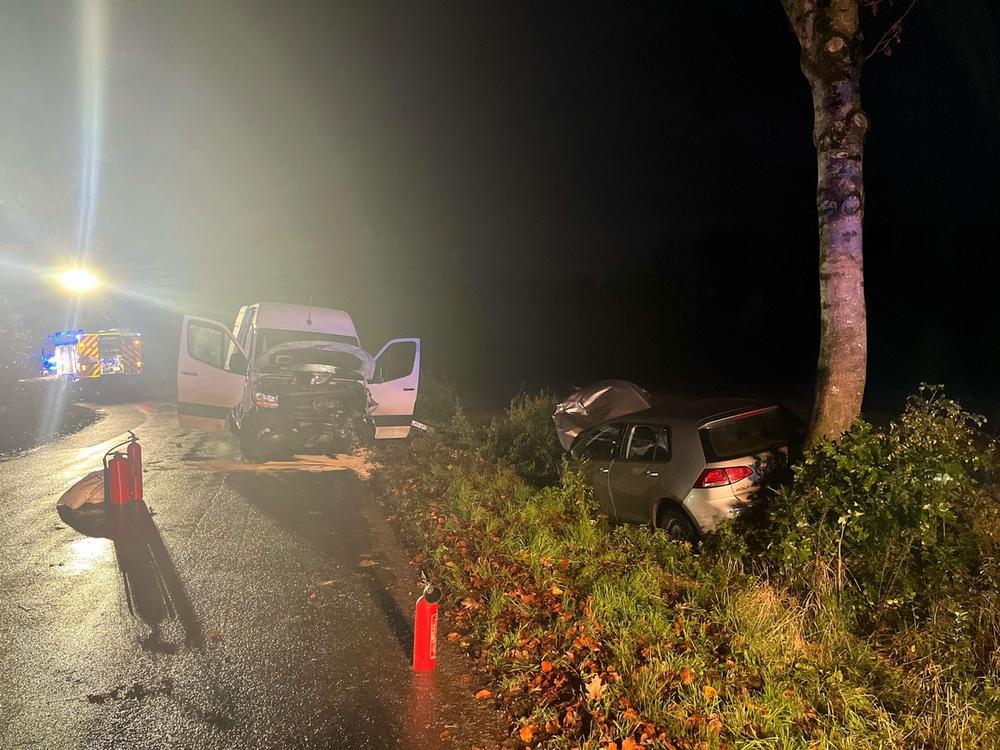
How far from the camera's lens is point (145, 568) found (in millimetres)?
5988

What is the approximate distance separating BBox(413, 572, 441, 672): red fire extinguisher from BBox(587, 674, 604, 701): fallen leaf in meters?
1.06

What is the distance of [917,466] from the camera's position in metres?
4.48

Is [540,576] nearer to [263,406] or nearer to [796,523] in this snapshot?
[796,523]

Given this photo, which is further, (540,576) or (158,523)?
(158,523)

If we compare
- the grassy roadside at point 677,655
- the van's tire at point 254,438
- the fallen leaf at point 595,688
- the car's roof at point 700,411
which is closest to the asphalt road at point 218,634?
the grassy roadside at point 677,655

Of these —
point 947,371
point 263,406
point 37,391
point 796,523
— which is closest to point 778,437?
point 796,523

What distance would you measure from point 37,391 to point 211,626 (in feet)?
53.5

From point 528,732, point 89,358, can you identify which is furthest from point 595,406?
point 89,358

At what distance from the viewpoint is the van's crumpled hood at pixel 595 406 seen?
1009cm

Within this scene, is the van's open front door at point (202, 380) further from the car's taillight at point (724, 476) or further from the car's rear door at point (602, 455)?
the car's taillight at point (724, 476)

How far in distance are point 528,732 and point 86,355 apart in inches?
855

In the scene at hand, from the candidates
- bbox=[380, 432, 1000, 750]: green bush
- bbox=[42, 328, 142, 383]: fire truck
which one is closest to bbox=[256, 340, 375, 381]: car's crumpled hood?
bbox=[380, 432, 1000, 750]: green bush

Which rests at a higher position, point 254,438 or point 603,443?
point 603,443

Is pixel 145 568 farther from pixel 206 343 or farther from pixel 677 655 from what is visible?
pixel 206 343
